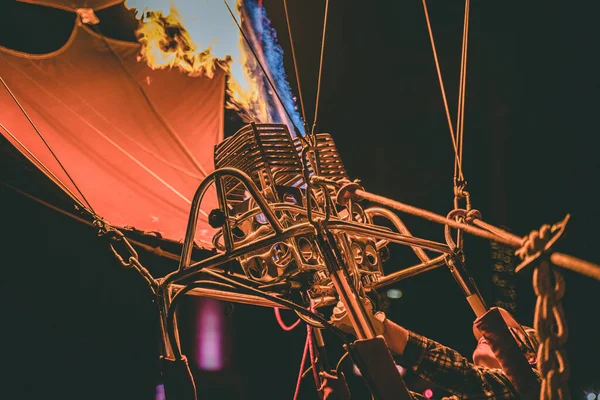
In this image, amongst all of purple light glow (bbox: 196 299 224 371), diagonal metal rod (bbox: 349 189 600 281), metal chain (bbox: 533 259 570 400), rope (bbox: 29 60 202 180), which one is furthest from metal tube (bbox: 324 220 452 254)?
purple light glow (bbox: 196 299 224 371)

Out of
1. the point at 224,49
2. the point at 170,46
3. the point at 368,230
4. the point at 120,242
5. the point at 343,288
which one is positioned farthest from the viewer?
the point at 224,49

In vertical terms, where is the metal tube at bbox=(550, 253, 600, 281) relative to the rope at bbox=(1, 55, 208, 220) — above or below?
below

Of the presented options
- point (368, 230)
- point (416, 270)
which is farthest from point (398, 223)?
point (368, 230)

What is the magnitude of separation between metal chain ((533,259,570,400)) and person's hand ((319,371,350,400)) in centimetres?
115

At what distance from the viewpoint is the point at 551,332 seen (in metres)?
0.67

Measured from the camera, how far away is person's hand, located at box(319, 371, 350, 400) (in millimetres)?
1776

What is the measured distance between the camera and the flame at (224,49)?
3.26 m

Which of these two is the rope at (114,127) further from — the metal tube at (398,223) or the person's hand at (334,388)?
the person's hand at (334,388)

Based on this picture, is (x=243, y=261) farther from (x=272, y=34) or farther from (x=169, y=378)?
(x=272, y=34)

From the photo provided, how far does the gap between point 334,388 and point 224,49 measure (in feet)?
9.24

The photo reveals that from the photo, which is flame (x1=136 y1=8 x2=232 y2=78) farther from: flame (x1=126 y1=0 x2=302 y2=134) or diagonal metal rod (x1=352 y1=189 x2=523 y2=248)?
diagonal metal rod (x1=352 y1=189 x2=523 y2=248)

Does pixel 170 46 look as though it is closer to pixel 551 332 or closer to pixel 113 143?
pixel 113 143

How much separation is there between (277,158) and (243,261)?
0.49 metres

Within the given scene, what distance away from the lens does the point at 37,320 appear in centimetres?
321
